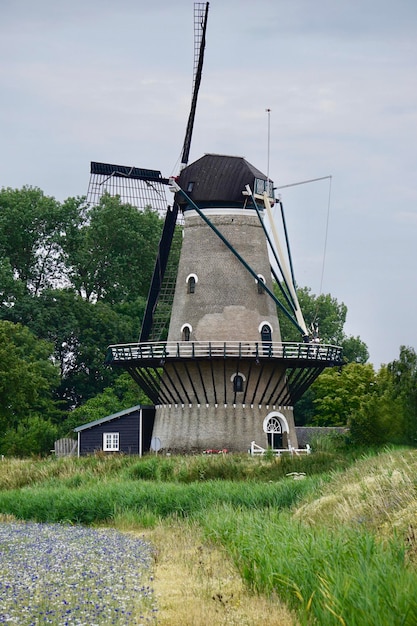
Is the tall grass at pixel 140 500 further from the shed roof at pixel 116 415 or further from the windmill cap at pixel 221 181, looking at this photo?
the windmill cap at pixel 221 181

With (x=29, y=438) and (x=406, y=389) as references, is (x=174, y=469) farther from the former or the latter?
(x=29, y=438)

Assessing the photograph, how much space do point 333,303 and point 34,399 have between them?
26012mm

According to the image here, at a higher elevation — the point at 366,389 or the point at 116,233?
the point at 116,233

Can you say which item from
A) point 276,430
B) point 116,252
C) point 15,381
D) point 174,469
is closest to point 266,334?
point 276,430

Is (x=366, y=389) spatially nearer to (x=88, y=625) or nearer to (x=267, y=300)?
(x=267, y=300)

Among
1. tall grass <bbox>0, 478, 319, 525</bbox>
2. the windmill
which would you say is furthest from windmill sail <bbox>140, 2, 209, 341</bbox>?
tall grass <bbox>0, 478, 319, 525</bbox>

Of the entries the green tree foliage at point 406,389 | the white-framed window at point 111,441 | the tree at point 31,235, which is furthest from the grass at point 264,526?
the tree at point 31,235

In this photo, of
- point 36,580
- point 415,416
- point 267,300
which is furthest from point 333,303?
point 36,580

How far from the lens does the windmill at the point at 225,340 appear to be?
37156mm

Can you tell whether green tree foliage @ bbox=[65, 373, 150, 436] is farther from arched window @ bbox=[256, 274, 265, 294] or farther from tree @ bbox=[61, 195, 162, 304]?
arched window @ bbox=[256, 274, 265, 294]

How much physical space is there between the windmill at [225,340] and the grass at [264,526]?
22.0 feet

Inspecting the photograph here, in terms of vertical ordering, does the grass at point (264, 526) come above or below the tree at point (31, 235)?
below

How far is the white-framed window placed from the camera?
39.9 metres

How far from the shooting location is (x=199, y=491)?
24172 millimetres
